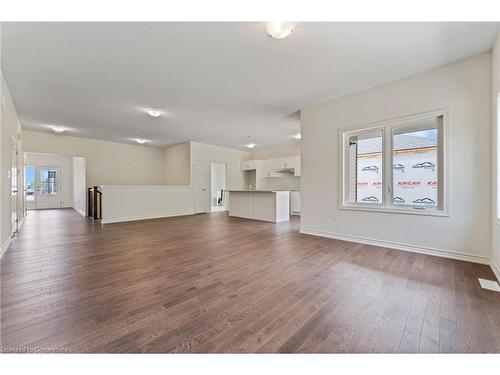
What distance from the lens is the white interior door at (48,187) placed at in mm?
9650

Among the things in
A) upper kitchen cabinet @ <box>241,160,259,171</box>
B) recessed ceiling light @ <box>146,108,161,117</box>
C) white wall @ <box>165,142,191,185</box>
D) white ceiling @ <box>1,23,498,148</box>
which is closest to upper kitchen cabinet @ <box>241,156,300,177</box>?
upper kitchen cabinet @ <box>241,160,259,171</box>

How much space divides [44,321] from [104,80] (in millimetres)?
3462

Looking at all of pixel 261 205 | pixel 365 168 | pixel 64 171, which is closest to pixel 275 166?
pixel 261 205

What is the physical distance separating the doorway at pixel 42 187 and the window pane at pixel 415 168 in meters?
13.5

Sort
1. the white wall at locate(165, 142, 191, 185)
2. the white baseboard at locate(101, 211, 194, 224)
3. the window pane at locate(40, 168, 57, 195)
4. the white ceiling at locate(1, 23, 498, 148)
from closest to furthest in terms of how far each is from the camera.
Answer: the white ceiling at locate(1, 23, 498, 148) → the white baseboard at locate(101, 211, 194, 224) → the white wall at locate(165, 142, 191, 185) → the window pane at locate(40, 168, 57, 195)

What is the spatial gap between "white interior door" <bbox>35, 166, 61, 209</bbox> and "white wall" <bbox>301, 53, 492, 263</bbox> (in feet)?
40.2

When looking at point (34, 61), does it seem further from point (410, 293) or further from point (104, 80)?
point (410, 293)

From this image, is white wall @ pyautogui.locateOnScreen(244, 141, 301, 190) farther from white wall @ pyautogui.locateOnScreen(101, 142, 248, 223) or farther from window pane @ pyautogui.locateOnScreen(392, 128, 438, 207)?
window pane @ pyautogui.locateOnScreen(392, 128, 438, 207)

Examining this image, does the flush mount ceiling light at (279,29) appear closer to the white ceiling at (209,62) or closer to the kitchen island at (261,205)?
the white ceiling at (209,62)

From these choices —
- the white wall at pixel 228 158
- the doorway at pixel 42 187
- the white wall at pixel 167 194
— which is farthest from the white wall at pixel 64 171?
the white wall at pixel 228 158

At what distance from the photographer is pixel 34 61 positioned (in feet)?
9.50

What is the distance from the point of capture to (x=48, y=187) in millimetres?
9961

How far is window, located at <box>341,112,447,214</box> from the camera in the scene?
3.21m

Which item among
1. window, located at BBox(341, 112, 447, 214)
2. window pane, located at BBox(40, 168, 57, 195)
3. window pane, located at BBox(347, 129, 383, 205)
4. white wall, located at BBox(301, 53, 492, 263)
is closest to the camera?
white wall, located at BBox(301, 53, 492, 263)
